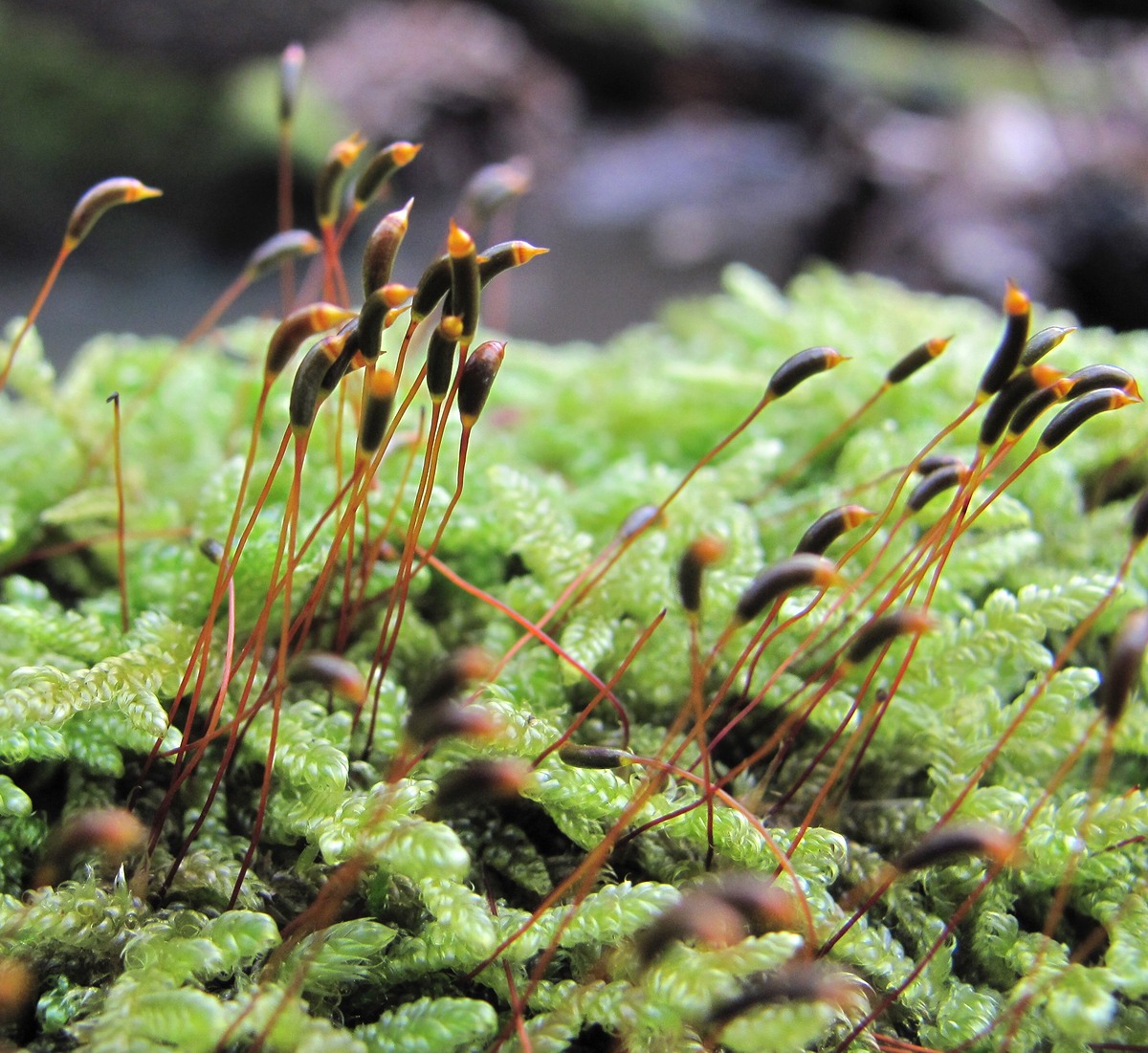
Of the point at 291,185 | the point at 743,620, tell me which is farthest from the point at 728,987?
the point at 291,185

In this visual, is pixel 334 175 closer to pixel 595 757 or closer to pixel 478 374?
pixel 478 374

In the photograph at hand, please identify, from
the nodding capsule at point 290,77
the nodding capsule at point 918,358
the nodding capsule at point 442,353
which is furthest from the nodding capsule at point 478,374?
the nodding capsule at point 290,77

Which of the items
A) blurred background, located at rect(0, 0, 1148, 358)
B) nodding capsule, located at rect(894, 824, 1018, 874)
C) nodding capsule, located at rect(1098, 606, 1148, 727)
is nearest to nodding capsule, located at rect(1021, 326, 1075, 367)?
nodding capsule, located at rect(1098, 606, 1148, 727)

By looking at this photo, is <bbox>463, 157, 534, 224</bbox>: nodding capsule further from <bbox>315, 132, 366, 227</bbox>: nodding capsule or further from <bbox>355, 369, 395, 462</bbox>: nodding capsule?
<bbox>355, 369, 395, 462</bbox>: nodding capsule

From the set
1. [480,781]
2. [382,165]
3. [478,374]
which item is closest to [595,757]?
[480,781]

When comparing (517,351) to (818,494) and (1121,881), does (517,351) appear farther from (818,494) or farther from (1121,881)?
(1121,881)

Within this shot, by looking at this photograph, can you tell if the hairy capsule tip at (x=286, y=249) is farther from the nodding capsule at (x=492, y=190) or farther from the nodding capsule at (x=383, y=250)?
the nodding capsule at (x=383, y=250)
